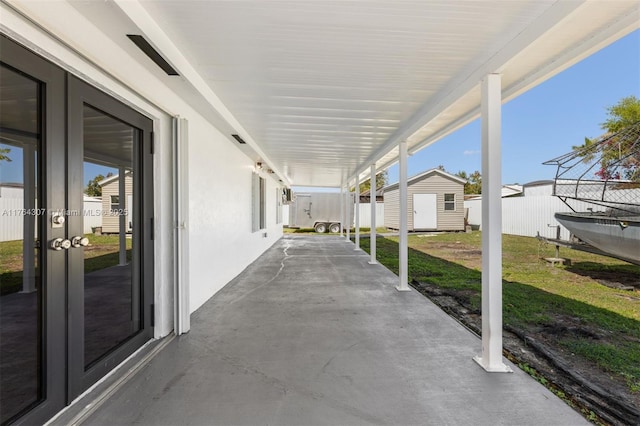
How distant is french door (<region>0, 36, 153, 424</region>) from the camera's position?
59.2 inches

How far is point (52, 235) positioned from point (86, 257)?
307mm

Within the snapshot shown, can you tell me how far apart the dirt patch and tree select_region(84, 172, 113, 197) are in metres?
3.61

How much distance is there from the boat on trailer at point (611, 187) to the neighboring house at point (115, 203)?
6.71 meters

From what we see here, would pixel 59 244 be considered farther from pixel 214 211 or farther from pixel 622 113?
pixel 622 113

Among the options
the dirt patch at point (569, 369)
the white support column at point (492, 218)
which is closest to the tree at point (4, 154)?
the white support column at point (492, 218)

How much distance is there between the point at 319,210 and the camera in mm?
16203

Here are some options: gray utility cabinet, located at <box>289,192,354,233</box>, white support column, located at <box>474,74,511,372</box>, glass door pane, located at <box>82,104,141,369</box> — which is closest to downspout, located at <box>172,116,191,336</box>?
glass door pane, located at <box>82,104,141,369</box>

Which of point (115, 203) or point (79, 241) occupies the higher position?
point (115, 203)

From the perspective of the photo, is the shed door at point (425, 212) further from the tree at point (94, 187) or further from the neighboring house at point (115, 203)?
the tree at point (94, 187)

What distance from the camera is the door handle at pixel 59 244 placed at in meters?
1.64

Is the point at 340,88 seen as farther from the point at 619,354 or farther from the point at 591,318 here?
the point at 591,318

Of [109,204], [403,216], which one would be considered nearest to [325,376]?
[109,204]

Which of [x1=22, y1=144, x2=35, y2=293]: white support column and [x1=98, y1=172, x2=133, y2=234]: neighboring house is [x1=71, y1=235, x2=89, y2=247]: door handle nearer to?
[x1=22, y1=144, x2=35, y2=293]: white support column

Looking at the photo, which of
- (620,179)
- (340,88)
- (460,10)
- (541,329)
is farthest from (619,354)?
(620,179)
